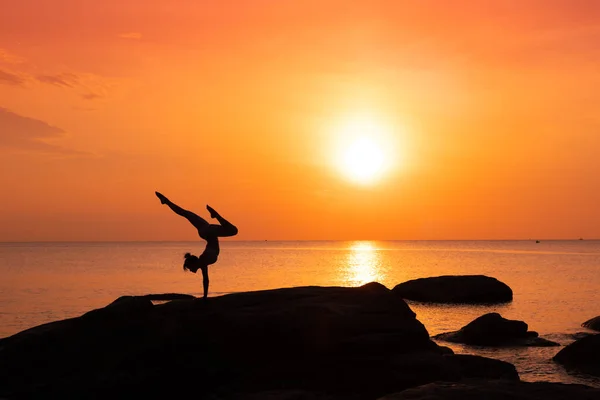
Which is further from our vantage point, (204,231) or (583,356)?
(583,356)

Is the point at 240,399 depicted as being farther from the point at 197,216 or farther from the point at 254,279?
the point at 254,279

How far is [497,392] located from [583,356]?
16586 millimetres

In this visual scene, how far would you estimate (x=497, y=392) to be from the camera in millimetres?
12336

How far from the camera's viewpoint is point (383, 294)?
20.8 metres

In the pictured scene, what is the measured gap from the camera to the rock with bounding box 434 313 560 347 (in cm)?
3294

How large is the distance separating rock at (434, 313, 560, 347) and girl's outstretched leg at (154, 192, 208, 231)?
20.5m

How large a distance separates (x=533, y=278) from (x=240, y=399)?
8206 centimetres

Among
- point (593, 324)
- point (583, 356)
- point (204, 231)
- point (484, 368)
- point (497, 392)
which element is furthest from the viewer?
point (593, 324)

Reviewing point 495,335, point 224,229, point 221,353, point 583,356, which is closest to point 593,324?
point 495,335

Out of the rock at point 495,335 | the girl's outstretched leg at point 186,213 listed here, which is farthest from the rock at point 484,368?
the girl's outstretched leg at point 186,213

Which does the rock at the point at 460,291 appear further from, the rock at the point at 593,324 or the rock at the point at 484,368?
the rock at the point at 484,368

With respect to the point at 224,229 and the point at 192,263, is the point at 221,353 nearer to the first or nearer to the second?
the point at 192,263

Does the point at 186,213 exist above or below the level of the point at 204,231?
above

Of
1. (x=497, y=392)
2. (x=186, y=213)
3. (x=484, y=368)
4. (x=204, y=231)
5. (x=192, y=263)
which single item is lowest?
(x=484, y=368)
